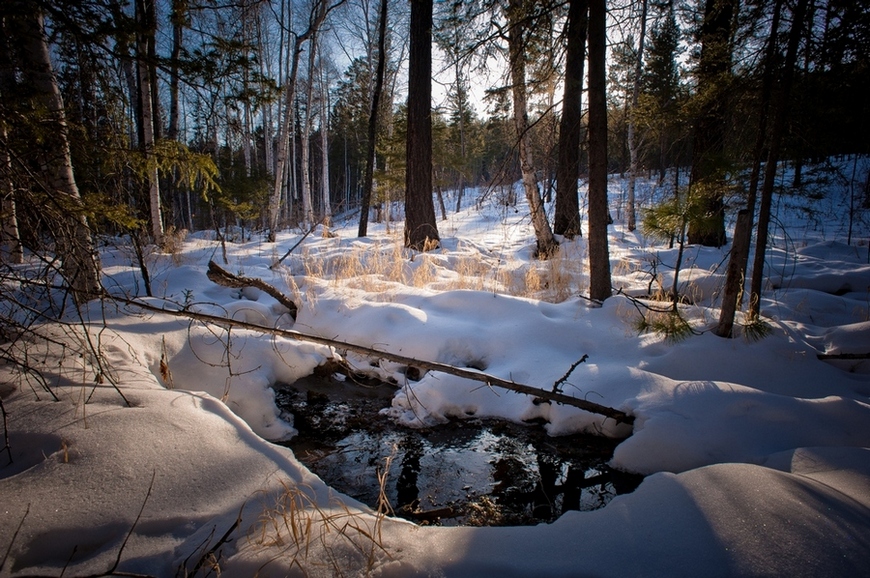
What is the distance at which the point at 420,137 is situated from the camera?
24.9ft

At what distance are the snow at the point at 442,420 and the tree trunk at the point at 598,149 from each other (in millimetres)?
377

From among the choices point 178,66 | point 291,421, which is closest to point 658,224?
point 291,421

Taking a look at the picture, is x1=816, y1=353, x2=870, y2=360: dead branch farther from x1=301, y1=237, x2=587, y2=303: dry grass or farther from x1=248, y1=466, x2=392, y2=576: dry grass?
x1=248, y1=466, x2=392, y2=576: dry grass

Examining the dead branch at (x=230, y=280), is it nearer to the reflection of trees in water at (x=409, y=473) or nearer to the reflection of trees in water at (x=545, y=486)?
the reflection of trees in water at (x=409, y=473)

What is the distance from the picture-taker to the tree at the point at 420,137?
23.8 feet

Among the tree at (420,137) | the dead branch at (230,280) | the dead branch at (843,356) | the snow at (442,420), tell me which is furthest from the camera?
the tree at (420,137)

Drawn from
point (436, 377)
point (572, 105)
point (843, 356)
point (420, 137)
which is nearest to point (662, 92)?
point (572, 105)

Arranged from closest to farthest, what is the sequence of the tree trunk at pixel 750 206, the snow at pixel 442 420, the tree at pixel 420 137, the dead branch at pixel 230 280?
the snow at pixel 442 420
the tree trunk at pixel 750 206
the dead branch at pixel 230 280
the tree at pixel 420 137

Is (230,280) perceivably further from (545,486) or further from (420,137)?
(420,137)

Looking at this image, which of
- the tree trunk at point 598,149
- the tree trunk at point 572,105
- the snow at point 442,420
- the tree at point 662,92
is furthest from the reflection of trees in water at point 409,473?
the tree at point 662,92

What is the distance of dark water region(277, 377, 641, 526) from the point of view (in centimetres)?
213

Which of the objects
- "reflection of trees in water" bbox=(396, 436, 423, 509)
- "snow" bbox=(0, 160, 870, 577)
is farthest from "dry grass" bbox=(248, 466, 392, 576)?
"reflection of trees in water" bbox=(396, 436, 423, 509)

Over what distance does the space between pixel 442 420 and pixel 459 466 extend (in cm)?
57

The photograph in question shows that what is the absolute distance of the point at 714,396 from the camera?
2512mm
